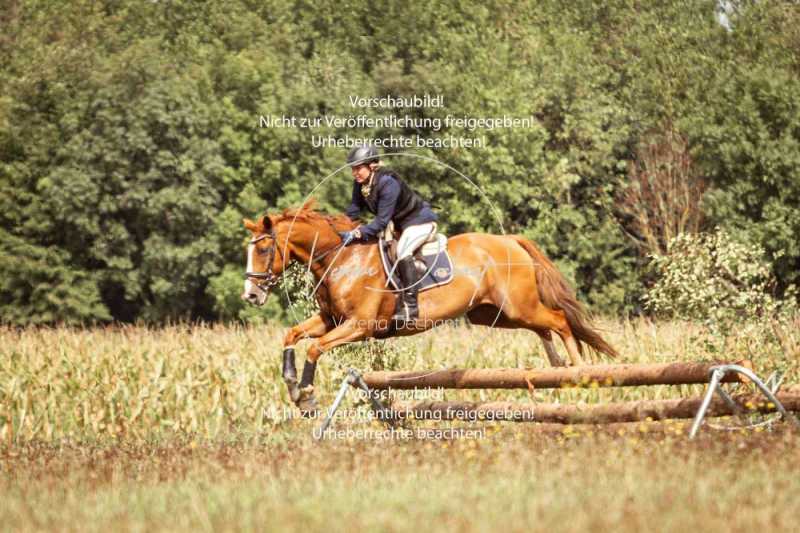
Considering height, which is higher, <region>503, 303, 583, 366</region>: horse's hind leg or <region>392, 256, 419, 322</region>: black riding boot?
<region>392, 256, 419, 322</region>: black riding boot

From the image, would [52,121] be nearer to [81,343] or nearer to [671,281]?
[81,343]

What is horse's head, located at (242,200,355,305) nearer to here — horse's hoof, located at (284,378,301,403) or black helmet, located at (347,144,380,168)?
horse's hoof, located at (284,378,301,403)

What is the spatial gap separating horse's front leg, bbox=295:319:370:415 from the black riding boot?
587 millimetres

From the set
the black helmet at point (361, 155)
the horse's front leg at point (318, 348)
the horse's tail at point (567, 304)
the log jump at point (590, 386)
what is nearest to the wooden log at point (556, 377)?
the log jump at point (590, 386)

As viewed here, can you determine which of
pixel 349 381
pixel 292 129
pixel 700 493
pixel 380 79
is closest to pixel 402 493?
pixel 700 493

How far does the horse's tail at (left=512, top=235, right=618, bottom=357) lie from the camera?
1438cm

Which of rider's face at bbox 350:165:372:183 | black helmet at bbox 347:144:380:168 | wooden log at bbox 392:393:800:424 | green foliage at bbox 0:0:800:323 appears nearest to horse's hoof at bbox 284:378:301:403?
wooden log at bbox 392:393:800:424

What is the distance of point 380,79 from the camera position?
3609 cm

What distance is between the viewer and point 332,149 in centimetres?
3284

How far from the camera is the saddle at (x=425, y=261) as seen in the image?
13.1 meters

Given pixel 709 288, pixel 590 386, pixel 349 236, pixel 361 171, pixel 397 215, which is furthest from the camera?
pixel 397 215

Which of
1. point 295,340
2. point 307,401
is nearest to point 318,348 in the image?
point 295,340

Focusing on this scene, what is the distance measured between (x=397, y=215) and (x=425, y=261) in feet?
2.31

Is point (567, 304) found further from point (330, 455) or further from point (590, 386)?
point (330, 455)
